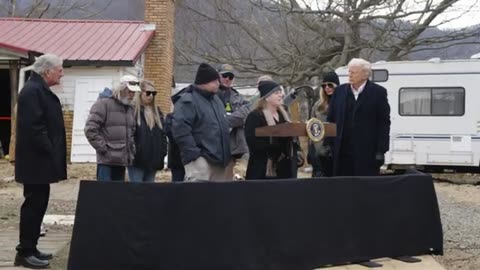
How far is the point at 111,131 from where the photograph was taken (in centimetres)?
653

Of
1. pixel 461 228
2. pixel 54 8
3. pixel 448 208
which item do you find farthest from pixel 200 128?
pixel 54 8

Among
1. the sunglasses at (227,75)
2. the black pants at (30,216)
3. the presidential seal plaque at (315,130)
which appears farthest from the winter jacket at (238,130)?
the black pants at (30,216)

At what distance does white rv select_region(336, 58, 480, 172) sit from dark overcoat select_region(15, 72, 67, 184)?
1177 cm

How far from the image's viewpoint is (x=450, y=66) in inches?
620

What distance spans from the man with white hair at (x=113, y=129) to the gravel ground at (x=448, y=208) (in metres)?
0.99

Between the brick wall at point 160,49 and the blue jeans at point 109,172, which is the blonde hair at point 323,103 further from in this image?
the brick wall at point 160,49

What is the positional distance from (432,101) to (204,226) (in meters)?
12.3

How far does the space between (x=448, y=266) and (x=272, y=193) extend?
7.25 feet

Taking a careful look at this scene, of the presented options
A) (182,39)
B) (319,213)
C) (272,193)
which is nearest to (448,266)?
(319,213)

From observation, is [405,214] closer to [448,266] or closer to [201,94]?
[448,266]

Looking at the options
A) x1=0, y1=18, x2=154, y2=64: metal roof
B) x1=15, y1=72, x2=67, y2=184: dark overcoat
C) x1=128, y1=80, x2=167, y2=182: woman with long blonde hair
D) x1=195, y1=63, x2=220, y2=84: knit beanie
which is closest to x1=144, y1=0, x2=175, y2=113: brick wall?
x1=0, y1=18, x2=154, y2=64: metal roof

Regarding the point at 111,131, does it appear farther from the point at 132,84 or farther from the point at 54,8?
the point at 54,8

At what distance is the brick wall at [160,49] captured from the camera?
17.1 m

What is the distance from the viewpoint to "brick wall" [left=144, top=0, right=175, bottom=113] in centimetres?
1708
